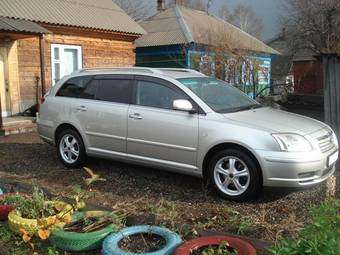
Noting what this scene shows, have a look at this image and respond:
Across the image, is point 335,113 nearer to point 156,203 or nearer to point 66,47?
point 156,203

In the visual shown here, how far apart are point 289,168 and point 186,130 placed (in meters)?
1.41

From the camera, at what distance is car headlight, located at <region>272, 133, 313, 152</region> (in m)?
5.47

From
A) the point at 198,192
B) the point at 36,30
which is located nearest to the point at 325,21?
the point at 36,30

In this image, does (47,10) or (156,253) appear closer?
(156,253)

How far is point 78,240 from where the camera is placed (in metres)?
4.37

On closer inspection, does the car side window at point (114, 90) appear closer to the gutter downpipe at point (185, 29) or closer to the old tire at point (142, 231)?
the old tire at point (142, 231)

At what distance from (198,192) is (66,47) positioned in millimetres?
12266

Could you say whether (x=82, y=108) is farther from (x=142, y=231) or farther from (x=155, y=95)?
(x=142, y=231)

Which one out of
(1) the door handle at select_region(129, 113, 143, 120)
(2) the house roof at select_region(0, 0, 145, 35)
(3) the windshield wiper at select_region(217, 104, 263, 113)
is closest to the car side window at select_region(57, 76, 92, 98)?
(1) the door handle at select_region(129, 113, 143, 120)

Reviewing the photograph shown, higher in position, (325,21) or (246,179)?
(325,21)

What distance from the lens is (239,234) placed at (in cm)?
464

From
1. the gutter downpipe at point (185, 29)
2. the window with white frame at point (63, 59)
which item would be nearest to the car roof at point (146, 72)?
the window with white frame at point (63, 59)

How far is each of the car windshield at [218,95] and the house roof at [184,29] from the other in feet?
48.7

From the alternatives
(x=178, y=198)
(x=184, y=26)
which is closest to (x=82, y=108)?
(x=178, y=198)
